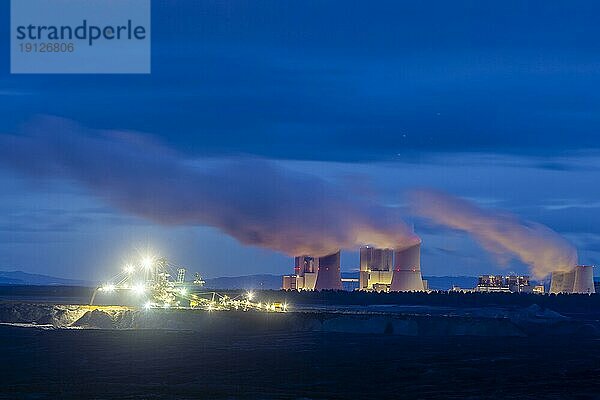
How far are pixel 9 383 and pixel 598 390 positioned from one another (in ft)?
129

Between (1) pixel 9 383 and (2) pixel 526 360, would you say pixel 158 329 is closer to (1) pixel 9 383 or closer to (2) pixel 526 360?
(2) pixel 526 360

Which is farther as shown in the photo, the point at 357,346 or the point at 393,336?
the point at 393,336

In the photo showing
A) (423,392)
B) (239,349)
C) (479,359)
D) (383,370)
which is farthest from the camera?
(239,349)

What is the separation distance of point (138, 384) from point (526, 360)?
39.3 meters

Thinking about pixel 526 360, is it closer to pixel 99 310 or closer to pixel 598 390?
pixel 598 390

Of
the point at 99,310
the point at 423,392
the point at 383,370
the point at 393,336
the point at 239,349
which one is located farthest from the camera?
the point at 99,310

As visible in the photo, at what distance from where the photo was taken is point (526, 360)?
8931cm

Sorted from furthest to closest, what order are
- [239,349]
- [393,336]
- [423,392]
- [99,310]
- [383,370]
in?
[99,310], [393,336], [239,349], [383,370], [423,392]

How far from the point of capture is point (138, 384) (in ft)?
214

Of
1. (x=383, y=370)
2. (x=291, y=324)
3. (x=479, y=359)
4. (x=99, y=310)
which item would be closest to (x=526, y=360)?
(x=479, y=359)

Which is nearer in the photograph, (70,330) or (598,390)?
(598,390)

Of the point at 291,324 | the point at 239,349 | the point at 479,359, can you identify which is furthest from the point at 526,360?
the point at 291,324

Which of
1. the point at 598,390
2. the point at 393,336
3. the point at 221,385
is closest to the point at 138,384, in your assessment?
the point at 221,385

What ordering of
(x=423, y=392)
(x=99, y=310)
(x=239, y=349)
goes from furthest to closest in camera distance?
(x=99, y=310)
(x=239, y=349)
(x=423, y=392)
